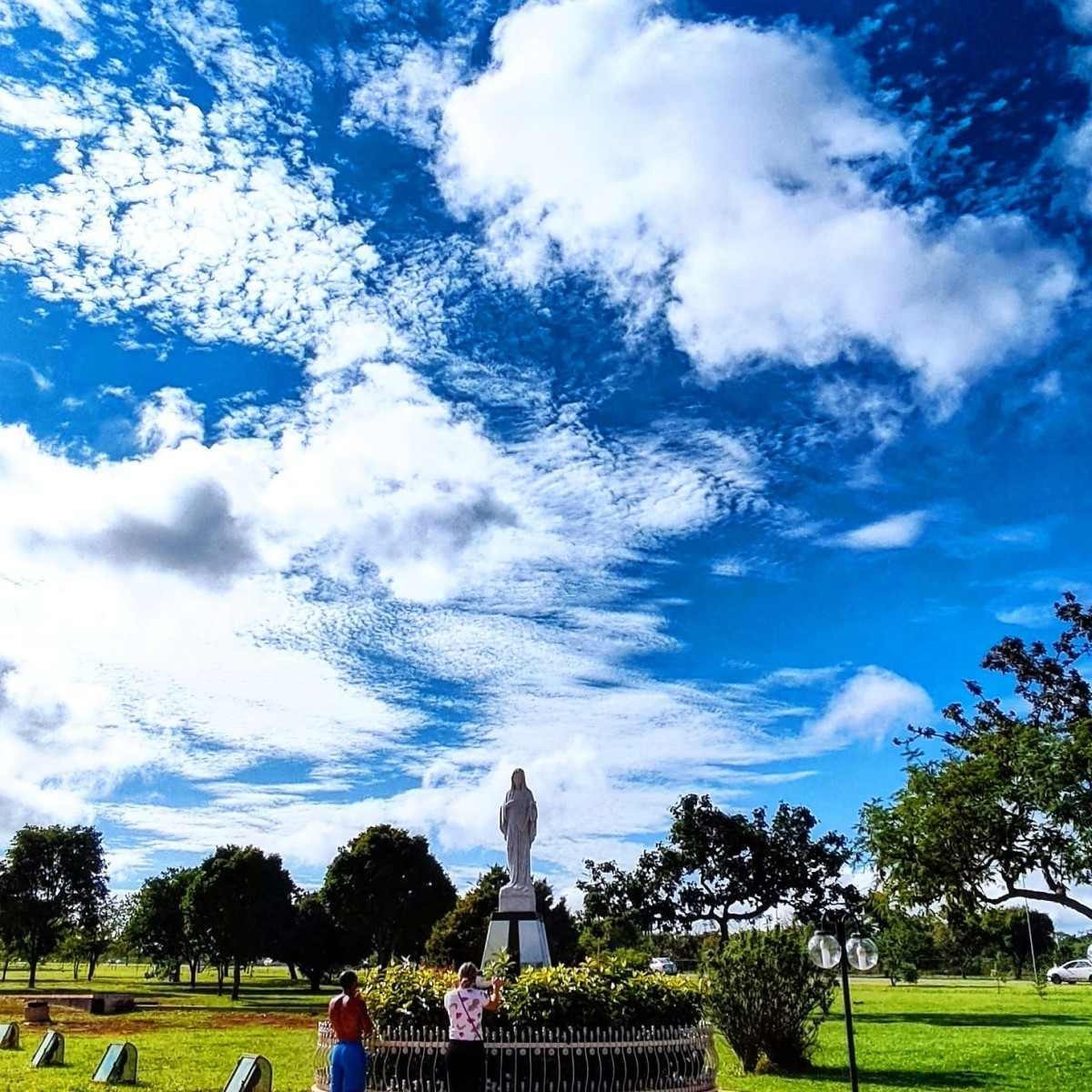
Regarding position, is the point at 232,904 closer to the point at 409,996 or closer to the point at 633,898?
the point at 633,898

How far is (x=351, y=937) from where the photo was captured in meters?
62.3

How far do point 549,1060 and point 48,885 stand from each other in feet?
183

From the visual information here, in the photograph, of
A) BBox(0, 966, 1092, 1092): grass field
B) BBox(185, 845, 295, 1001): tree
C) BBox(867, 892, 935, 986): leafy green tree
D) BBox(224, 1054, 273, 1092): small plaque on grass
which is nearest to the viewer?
BBox(224, 1054, 273, 1092): small plaque on grass

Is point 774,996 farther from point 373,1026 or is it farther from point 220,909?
point 220,909

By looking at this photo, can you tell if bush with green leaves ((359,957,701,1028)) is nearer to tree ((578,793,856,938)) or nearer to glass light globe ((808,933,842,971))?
glass light globe ((808,933,842,971))

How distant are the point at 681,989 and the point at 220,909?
48.6 m

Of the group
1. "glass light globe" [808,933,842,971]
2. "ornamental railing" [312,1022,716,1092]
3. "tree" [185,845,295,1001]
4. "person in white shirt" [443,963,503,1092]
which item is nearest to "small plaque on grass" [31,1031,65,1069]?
"ornamental railing" [312,1022,716,1092]

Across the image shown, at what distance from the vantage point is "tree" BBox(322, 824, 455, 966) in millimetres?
58062

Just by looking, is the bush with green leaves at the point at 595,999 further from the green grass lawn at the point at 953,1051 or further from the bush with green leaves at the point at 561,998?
the green grass lawn at the point at 953,1051

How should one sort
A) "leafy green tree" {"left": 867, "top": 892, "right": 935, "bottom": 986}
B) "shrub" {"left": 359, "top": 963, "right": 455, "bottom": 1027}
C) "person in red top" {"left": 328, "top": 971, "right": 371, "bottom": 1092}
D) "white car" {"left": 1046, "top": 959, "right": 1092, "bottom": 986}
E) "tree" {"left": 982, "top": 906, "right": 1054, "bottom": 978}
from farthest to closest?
"tree" {"left": 982, "top": 906, "right": 1054, "bottom": 978} < "white car" {"left": 1046, "top": 959, "right": 1092, "bottom": 986} < "leafy green tree" {"left": 867, "top": 892, "right": 935, "bottom": 986} < "shrub" {"left": 359, "top": 963, "right": 455, "bottom": 1027} < "person in red top" {"left": 328, "top": 971, "right": 371, "bottom": 1092}

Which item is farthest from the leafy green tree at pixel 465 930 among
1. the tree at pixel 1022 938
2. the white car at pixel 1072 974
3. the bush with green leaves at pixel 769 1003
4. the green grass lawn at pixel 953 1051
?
the tree at pixel 1022 938

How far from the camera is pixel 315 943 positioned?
63.0 m

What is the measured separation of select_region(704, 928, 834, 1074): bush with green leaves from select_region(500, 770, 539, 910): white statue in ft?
15.7

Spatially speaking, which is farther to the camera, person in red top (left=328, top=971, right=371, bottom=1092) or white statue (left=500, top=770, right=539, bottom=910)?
white statue (left=500, top=770, right=539, bottom=910)
